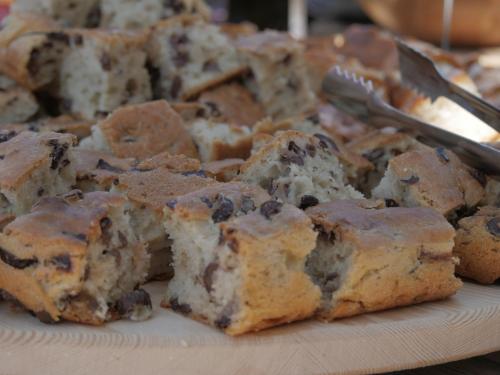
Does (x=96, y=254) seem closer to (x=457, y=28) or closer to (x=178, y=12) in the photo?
(x=178, y=12)

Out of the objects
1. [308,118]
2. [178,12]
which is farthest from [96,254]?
[178,12]

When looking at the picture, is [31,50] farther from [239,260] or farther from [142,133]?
[239,260]

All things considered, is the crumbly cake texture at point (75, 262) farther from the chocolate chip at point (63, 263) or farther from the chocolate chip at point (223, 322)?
the chocolate chip at point (223, 322)

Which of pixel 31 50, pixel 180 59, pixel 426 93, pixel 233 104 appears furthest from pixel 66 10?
pixel 426 93

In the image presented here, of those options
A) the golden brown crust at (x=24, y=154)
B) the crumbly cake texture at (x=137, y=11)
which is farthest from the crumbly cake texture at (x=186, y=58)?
the golden brown crust at (x=24, y=154)

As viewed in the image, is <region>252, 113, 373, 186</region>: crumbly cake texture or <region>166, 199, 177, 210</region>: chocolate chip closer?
<region>166, 199, 177, 210</region>: chocolate chip

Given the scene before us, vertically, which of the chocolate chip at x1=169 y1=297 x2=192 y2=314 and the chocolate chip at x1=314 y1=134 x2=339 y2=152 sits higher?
the chocolate chip at x1=314 y1=134 x2=339 y2=152

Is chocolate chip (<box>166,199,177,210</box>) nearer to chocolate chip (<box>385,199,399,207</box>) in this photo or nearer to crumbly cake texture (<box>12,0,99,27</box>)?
chocolate chip (<box>385,199,399,207</box>)

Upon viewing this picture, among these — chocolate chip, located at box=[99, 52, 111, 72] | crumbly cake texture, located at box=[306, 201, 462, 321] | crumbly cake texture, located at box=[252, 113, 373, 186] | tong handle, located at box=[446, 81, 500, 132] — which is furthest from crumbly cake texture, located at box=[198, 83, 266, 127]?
crumbly cake texture, located at box=[306, 201, 462, 321]
